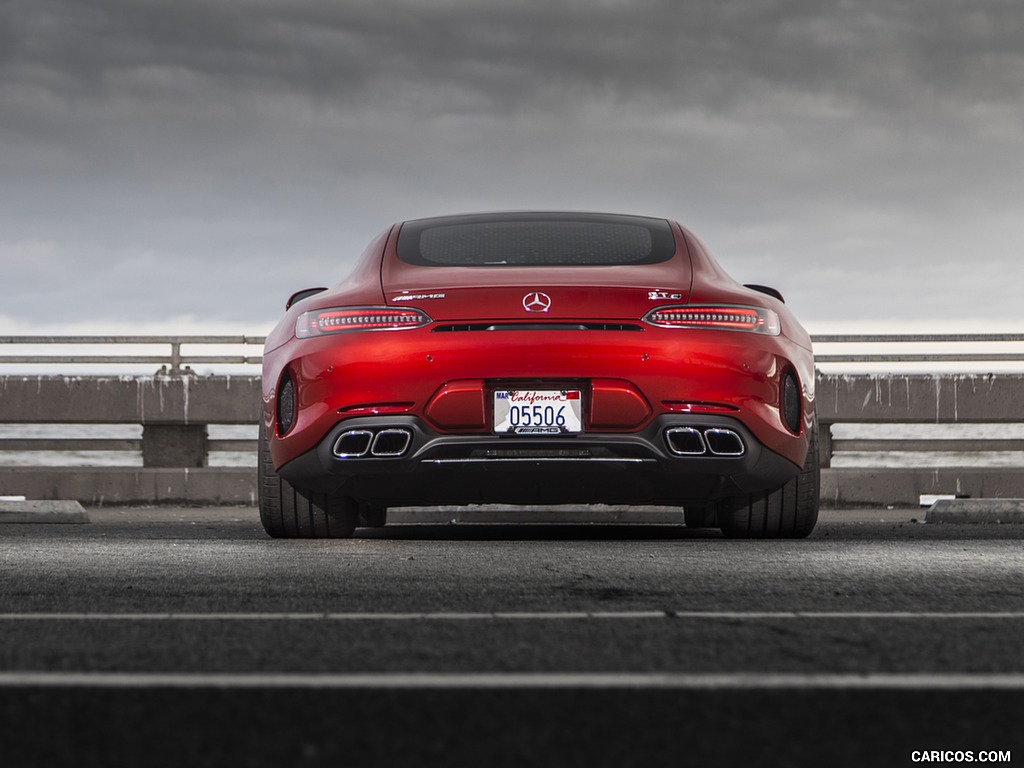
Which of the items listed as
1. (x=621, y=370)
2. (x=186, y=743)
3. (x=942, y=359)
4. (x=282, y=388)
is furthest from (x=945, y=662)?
(x=942, y=359)

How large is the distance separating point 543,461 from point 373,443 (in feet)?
2.37

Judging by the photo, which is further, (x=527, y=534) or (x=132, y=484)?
(x=132, y=484)

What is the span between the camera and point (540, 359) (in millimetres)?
5629

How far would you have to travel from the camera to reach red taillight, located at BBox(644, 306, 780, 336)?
5.73 m

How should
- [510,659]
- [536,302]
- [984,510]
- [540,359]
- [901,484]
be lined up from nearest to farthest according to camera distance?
[510,659], [540,359], [536,302], [984,510], [901,484]

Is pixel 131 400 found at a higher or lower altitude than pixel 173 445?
higher

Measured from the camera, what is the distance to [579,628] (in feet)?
11.2

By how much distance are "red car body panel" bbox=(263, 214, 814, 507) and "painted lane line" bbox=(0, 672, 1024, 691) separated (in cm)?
294

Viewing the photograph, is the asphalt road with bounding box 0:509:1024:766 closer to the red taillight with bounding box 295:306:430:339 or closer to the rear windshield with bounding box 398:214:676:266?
the red taillight with bounding box 295:306:430:339

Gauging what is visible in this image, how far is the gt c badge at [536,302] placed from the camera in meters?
5.72

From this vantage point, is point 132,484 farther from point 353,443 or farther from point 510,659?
point 510,659

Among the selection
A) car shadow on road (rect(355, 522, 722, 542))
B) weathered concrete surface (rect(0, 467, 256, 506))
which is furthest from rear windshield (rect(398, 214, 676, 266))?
weathered concrete surface (rect(0, 467, 256, 506))

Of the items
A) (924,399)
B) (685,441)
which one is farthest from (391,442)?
(924,399)

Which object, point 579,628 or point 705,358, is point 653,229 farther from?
point 579,628
